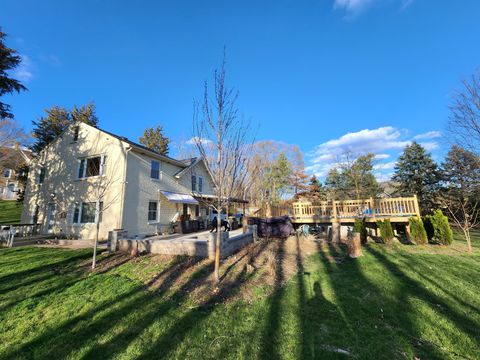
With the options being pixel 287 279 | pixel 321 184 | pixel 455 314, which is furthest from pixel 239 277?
pixel 321 184

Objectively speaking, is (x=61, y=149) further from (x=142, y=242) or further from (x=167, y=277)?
(x=167, y=277)

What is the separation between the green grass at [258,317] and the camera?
10.5ft

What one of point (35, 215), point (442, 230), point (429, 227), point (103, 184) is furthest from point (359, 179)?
point (35, 215)

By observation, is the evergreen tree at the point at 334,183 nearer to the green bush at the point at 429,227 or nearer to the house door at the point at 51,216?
the green bush at the point at 429,227

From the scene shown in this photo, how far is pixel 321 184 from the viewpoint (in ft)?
121

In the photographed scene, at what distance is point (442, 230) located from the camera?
9.37 m

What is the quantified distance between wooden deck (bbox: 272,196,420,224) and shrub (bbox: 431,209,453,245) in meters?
2.89

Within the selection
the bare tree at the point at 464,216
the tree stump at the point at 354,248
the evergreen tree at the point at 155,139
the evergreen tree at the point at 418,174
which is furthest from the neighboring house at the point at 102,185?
the evergreen tree at the point at 418,174

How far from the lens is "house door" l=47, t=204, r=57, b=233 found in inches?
594

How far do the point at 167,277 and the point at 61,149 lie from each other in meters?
15.4

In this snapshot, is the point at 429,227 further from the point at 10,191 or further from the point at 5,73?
the point at 10,191

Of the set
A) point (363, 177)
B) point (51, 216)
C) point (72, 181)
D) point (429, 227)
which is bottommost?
point (429, 227)

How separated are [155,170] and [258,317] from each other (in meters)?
13.2

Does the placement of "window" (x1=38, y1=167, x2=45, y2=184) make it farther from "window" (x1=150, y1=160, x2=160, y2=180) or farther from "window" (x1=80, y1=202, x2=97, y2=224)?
"window" (x1=150, y1=160, x2=160, y2=180)
